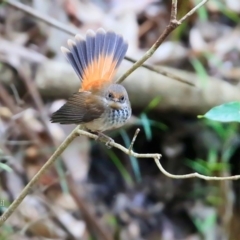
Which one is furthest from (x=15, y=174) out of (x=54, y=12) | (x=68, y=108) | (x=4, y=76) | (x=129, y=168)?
(x=68, y=108)

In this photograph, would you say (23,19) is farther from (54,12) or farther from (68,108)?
(68,108)

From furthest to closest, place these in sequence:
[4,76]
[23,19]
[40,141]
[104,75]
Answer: [23,19] → [40,141] → [4,76] → [104,75]

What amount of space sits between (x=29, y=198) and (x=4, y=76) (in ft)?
2.07

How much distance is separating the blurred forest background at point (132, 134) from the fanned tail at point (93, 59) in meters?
0.82

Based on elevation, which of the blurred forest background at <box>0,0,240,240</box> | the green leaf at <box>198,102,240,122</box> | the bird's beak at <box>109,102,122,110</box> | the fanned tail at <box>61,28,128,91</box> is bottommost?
the blurred forest background at <box>0,0,240,240</box>

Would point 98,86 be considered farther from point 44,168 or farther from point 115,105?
point 44,168

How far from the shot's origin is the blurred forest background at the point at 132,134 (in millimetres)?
3018

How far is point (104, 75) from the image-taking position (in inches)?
80.1

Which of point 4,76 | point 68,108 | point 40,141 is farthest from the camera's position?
point 40,141

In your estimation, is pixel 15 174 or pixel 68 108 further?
pixel 15 174

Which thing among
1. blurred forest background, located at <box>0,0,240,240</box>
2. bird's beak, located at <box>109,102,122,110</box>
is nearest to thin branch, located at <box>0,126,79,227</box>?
bird's beak, located at <box>109,102,122,110</box>

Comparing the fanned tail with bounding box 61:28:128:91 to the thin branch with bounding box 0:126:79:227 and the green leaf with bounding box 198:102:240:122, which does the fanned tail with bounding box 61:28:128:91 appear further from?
the green leaf with bounding box 198:102:240:122

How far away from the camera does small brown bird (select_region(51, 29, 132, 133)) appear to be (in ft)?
6.15

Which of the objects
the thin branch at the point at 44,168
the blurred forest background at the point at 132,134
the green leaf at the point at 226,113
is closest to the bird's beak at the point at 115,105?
the thin branch at the point at 44,168
